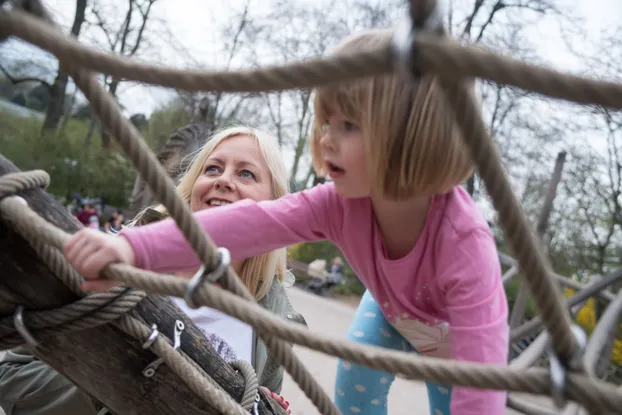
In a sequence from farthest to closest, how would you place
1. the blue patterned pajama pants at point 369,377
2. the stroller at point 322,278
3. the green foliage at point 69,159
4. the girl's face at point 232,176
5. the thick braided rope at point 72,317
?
the stroller at point 322,278 → the green foliage at point 69,159 → the girl's face at point 232,176 → the blue patterned pajama pants at point 369,377 → the thick braided rope at point 72,317

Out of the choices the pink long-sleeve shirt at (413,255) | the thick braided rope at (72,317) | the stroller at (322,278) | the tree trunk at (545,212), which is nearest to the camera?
the thick braided rope at (72,317)

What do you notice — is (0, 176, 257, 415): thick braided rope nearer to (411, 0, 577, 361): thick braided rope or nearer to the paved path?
(411, 0, 577, 361): thick braided rope

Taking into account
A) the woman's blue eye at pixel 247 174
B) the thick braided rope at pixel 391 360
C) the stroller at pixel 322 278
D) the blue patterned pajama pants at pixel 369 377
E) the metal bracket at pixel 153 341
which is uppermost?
Answer: the woman's blue eye at pixel 247 174

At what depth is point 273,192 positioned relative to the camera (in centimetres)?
132

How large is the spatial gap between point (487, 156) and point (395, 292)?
0.48 meters

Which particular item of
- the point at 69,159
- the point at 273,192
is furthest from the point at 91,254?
the point at 69,159

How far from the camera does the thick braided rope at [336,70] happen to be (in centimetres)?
33

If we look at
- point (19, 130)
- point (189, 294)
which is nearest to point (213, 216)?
point (189, 294)

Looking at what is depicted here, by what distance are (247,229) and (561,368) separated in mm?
437

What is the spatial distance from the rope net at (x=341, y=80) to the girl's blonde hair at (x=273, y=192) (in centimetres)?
66

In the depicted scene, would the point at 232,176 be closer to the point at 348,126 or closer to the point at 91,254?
the point at 348,126

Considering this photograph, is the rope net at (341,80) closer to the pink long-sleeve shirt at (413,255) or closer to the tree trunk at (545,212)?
the pink long-sleeve shirt at (413,255)

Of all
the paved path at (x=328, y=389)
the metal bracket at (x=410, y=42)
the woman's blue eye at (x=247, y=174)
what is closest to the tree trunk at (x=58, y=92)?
the paved path at (x=328, y=389)

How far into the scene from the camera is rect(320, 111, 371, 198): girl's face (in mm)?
684
